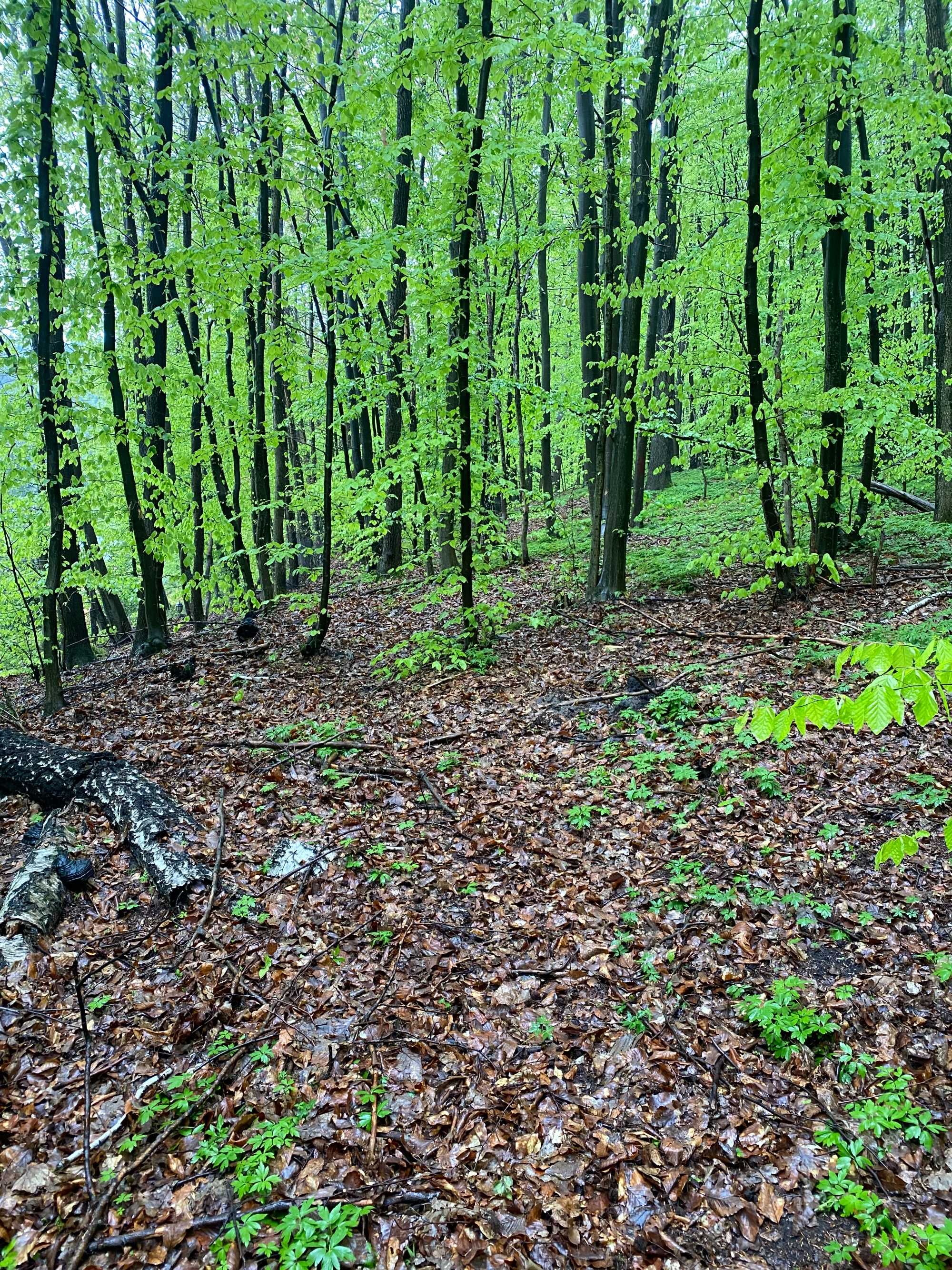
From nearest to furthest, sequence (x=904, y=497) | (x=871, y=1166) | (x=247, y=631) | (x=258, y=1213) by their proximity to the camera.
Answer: (x=258, y=1213), (x=871, y=1166), (x=904, y=497), (x=247, y=631)

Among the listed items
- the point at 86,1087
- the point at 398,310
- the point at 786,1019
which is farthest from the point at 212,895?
the point at 398,310

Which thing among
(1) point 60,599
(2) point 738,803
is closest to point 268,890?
(2) point 738,803

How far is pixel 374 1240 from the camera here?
105 inches

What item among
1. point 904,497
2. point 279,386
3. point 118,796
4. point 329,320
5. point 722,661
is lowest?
point 118,796

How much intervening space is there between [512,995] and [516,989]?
5 cm

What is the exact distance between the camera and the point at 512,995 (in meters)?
3.94

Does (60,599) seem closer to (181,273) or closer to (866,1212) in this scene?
(181,273)

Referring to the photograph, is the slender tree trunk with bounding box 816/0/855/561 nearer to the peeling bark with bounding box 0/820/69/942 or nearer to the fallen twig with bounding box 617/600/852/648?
the fallen twig with bounding box 617/600/852/648

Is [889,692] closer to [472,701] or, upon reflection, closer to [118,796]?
[118,796]

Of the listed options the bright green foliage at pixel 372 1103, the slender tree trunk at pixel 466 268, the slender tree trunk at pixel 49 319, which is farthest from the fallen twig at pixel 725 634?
the slender tree trunk at pixel 49 319

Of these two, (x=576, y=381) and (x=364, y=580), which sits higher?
(x=576, y=381)

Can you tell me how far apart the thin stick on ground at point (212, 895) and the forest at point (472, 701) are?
0.13ft

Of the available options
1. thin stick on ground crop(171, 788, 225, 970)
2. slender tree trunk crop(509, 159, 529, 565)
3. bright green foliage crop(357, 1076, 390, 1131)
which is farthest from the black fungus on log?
bright green foliage crop(357, 1076, 390, 1131)

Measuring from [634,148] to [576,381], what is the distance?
10.7 metres
